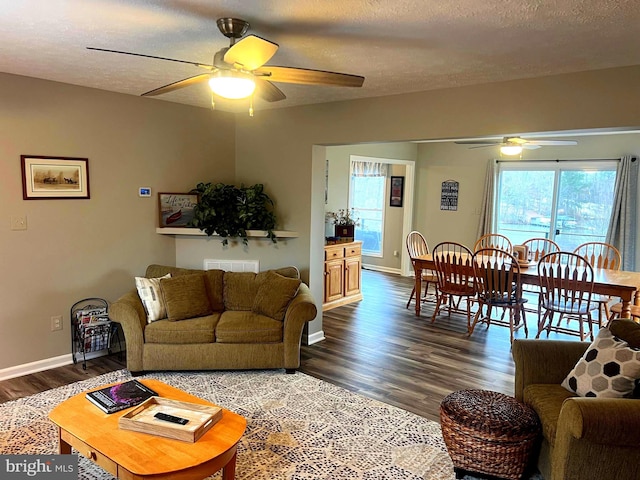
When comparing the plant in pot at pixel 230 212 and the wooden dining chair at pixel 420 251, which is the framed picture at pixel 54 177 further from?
the wooden dining chair at pixel 420 251

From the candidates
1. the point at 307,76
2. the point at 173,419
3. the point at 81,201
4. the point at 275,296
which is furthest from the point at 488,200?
the point at 173,419

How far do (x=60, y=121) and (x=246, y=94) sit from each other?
2.28m

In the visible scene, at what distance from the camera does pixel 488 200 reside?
288 inches

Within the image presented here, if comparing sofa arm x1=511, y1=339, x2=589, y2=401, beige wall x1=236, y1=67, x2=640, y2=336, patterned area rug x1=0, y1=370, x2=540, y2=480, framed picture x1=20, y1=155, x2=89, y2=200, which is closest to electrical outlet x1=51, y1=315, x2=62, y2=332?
patterned area rug x1=0, y1=370, x2=540, y2=480

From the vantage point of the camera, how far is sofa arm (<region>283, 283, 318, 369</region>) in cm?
379

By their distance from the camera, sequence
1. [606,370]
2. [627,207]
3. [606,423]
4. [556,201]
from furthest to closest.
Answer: [556,201] → [627,207] → [606,370] → [606,423]

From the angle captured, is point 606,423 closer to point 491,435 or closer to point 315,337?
point 491,435

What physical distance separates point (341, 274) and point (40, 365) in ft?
11.8

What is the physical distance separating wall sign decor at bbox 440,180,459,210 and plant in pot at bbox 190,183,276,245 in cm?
420

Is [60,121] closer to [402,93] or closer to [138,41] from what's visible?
[138,41]

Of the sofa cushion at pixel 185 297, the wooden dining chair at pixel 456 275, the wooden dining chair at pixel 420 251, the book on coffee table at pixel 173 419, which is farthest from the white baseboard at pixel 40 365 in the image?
the wooden dining chair at pixel 420 251

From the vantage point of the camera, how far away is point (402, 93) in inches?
150

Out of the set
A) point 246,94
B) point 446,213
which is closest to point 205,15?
point 246,94

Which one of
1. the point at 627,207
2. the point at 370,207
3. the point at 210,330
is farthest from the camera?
the point at 370,207
